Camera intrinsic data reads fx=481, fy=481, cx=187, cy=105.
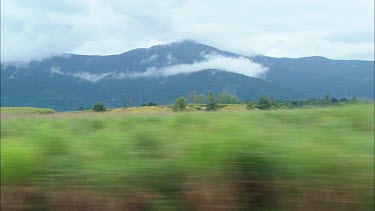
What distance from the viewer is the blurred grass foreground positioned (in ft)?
11.0

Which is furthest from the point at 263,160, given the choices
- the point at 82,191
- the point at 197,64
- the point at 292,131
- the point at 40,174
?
the point at 197,64

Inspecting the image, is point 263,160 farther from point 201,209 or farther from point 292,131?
point 292,131

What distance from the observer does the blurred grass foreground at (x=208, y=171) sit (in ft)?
11.0

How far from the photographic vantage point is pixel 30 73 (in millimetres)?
57188

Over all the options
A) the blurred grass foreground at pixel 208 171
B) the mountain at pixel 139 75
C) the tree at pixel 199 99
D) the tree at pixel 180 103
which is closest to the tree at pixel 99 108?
the tree at pixel 180 103

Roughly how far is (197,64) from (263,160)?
61.0m

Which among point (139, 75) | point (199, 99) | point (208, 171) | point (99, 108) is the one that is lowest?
point (208, 171)

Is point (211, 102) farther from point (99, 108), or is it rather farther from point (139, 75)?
point (139, 75)

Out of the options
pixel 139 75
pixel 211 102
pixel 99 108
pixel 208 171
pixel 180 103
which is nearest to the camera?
pixel 208 171

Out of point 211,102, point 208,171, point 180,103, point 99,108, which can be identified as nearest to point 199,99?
point 211,102

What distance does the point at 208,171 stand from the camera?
140 inches

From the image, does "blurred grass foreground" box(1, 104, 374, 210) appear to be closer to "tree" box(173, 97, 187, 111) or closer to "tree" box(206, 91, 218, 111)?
"tree" box(206, 91, 218, 111)

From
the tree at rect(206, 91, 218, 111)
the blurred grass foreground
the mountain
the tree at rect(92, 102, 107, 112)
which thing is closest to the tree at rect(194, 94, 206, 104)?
the tree at rect(206, 91, 218, 111)

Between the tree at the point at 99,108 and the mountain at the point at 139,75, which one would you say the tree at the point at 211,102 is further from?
the mountain at the point at 139,75
